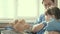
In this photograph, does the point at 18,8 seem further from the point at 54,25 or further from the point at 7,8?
the point at 54,25

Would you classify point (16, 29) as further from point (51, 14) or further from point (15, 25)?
point (51, 14)

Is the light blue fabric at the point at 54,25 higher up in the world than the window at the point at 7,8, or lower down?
lower down

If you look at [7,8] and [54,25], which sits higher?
[7,8]

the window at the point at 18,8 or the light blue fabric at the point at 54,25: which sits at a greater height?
the window at the point at 18,8

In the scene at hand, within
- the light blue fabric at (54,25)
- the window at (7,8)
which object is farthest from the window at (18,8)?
the light blue fabric at (54,25)

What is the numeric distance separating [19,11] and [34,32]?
1.03 metres

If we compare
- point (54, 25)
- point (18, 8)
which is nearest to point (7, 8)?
point (18, 8)

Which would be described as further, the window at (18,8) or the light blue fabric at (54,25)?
the window at (18,8)

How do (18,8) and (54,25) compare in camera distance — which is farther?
(18,8)

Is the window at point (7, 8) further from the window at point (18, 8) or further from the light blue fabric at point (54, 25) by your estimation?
the light blue fabric at point (54, 25)

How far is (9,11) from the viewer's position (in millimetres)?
2896

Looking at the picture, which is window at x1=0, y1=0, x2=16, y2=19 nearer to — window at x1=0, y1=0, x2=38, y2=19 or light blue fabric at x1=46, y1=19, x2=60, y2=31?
window at x1=0, y1=0, x2=38, y2=19

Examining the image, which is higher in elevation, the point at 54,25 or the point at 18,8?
the point at 18,8

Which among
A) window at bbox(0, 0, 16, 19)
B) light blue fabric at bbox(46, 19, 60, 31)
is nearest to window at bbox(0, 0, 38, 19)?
window at bbox(0, 0, 16, 19)
